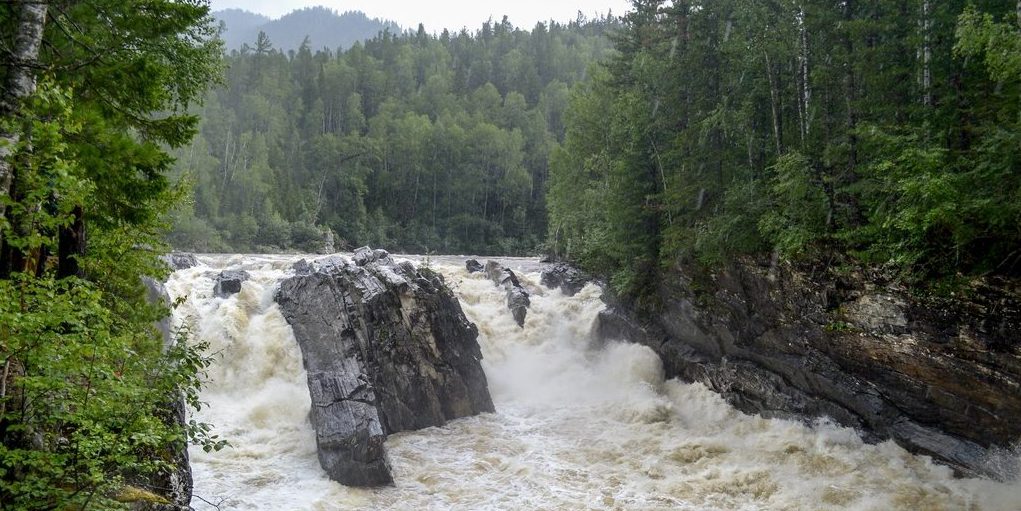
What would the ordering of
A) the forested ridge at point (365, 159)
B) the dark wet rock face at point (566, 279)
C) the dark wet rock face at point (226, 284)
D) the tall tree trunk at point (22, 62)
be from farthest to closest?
1. the forested ridge at point (365, 159)
2. the dark wet rock face at point (566, 279)
3. the dark wet rock face at point (226, 284)
4. the tall tree trunk at point (22, 62)

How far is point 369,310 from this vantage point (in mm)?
19125

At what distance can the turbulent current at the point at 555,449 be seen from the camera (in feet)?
43.1

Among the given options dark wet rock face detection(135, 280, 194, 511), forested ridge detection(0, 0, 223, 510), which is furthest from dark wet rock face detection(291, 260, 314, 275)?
forested ridge detection(0, 0, 223, 510)

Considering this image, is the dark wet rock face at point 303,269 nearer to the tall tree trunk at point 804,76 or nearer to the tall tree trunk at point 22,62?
the tall tree trunk at point 22,62

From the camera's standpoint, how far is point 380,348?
18828 mm

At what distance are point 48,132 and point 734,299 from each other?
58.5ft

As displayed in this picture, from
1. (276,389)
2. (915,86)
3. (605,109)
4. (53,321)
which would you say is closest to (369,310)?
(276,389)

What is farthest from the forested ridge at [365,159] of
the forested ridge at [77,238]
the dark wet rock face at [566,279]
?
the forested ridge at [77,238]

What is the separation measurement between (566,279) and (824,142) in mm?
15388

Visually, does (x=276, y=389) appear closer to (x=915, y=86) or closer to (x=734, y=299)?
(x=734, y=299)

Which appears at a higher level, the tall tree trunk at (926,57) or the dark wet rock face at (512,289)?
the tall tree trunk at (926,57)

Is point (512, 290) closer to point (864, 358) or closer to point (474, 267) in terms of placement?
point (474, 267)

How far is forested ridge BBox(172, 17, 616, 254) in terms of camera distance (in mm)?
57219

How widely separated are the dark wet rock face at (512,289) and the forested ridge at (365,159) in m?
29.5
